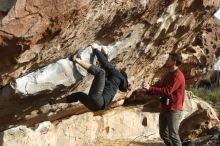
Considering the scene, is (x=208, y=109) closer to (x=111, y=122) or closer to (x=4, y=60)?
(x=111, y=122)

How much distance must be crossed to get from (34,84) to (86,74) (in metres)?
1.10

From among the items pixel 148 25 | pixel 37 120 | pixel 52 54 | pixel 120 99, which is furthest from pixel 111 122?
pixel 52 54

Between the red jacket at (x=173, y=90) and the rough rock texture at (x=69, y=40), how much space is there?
123 cm

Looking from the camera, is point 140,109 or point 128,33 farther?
point 140,109

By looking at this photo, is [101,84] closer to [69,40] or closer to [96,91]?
[96,91]

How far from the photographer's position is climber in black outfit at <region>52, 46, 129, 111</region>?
9758mm

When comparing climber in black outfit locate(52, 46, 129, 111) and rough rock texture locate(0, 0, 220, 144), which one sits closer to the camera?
rough rock texture locate(0, 0, 220, 144)

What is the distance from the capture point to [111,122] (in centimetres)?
1452

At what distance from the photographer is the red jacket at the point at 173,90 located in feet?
33.3

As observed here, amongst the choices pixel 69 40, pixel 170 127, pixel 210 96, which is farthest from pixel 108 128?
pixel 210 96

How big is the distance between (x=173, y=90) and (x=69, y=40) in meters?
2.07

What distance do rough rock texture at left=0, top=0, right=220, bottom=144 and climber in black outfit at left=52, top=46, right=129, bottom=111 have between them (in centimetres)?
33

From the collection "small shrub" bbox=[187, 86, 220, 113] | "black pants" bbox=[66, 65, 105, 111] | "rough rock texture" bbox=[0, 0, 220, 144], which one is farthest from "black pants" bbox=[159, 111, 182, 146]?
"small shrub" bbox=[187, 86, 220, 113]

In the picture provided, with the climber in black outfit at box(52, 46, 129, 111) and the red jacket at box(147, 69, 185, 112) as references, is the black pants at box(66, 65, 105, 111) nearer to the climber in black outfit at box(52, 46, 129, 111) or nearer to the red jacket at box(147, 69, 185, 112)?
the climber in black outfit at box(52, 46, 129, 111)
